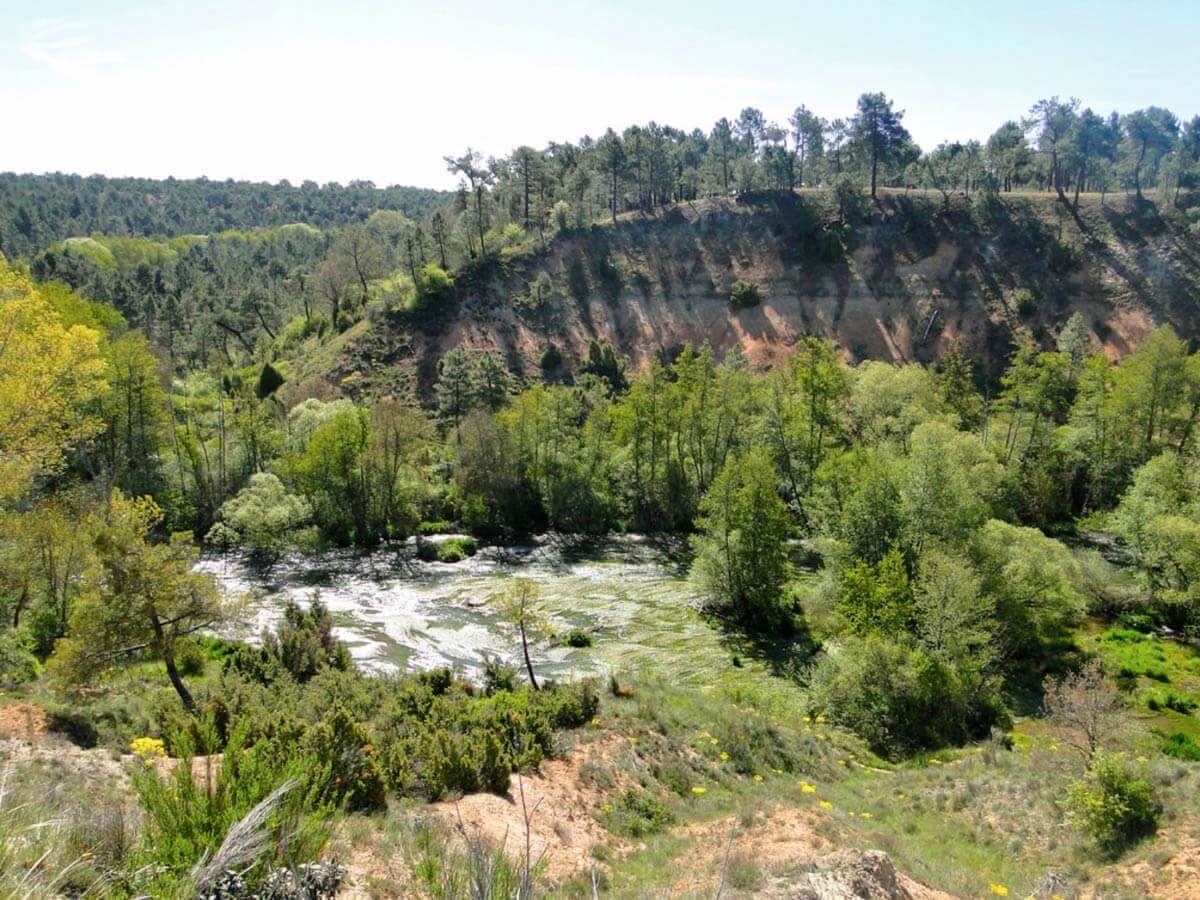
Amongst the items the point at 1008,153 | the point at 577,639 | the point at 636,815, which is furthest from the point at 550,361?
the point at 1008,153

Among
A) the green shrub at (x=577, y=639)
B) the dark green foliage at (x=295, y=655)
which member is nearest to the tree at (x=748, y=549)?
the green shrub at (x=577, y=639)

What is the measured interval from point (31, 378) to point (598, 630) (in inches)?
977

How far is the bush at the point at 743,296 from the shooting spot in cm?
8250

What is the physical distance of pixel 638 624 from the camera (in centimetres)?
3506

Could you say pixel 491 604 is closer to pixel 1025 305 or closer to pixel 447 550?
pixel 447 550

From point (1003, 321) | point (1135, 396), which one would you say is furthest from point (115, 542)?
point (1003, 321)

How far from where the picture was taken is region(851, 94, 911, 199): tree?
90375 mm

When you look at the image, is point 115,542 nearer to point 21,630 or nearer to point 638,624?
point 21,630

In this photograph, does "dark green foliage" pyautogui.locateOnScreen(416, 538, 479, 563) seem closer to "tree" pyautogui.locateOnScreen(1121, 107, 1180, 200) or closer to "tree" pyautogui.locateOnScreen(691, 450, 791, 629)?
"tree" pyautogui.locateOnScreen(691, 450, 791, 629)

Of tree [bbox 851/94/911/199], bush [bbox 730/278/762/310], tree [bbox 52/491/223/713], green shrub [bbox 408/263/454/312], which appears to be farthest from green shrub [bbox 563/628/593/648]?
tree [bbox 851/94/911/199]

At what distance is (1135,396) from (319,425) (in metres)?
62.0

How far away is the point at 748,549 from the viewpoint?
34938 millimetres

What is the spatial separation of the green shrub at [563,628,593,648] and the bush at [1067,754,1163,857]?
66.2 feet

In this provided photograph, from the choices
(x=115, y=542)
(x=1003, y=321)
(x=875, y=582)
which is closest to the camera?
(x=115, y=542)
